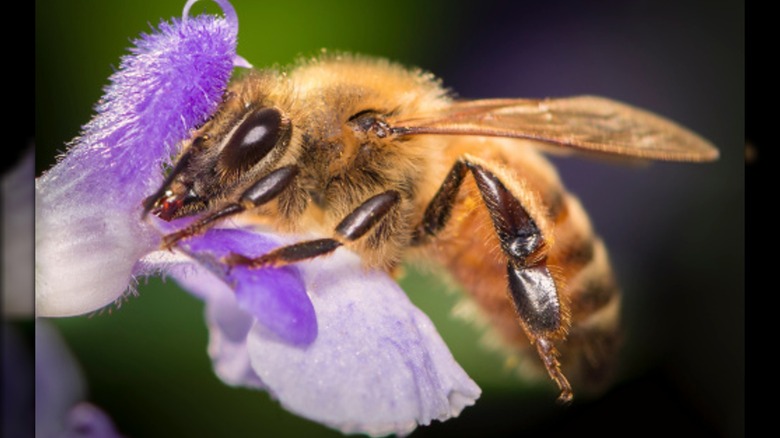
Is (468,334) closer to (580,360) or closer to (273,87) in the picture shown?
(580,360)

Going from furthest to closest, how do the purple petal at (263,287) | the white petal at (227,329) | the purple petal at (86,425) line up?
the white petal at (227,329), the purple petal at (86,425), the purple petal at (263,287)

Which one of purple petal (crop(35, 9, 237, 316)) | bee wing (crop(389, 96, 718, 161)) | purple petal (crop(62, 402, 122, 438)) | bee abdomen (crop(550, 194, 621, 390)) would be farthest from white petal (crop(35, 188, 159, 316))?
bee abdomen (crop(550, 194, 621, 390))

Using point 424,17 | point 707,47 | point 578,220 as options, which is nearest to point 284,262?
point 578,220

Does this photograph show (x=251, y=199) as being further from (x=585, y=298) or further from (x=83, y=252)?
(x=585, y=298)

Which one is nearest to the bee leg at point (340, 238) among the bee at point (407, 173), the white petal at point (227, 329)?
the bee at point (407, 173)

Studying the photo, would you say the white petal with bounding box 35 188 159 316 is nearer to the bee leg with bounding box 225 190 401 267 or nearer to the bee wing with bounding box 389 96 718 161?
the bee leg with bounding box 225 190 401 267

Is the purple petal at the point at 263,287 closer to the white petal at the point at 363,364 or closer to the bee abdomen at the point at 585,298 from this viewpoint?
the white petal at the point at 363,364
